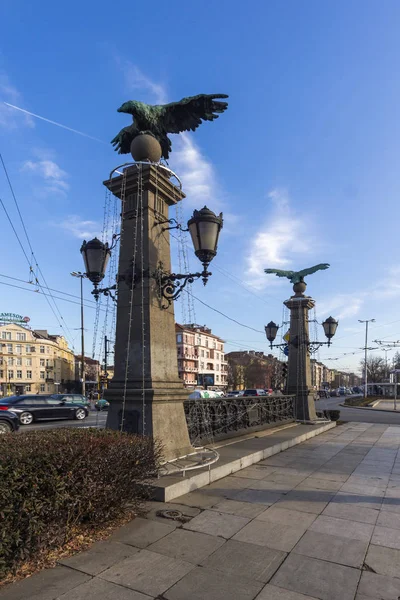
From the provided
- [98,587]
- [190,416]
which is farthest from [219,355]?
[98,587]

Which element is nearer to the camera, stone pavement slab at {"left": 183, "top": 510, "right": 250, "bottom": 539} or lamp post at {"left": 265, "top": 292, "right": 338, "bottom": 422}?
stone pavement slab at {"left": 183, "top": 510, "right": 250, "bottom": 539}

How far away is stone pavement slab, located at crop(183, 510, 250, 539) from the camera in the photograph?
159 inches

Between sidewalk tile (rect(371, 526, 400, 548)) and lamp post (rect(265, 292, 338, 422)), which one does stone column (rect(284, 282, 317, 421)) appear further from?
sidewalk tile (rect(371, 526, 400, 548))

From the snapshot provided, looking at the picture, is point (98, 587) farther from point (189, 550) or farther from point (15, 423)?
point (15, 423)

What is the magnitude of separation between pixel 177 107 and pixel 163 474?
6.00 metres

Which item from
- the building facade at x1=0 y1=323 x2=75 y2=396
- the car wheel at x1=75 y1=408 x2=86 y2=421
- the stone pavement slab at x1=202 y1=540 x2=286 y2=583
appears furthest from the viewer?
the building facade at x1=0 y1=323 x2=75 y2=396

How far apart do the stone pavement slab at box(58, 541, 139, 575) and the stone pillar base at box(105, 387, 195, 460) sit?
197 cm

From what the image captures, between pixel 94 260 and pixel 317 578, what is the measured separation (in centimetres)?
536

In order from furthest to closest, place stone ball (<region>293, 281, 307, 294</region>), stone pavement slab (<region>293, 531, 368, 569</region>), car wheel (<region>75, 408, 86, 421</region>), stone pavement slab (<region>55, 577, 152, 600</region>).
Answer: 1. car wheel (<region>75, 408, 86, 421</region>)
2. stone ball (<region>293, 281, 307, 294</region>)
3. stone pavement slab (<region>293, 531, 368, 569</region>)
4. stone pavement slab (<region>55, 577, 152, 600</region>)

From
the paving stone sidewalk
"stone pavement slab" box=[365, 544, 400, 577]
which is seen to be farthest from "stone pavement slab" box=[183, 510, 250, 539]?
A: "stone pavement slab" box=[365, 544, 400, 577]

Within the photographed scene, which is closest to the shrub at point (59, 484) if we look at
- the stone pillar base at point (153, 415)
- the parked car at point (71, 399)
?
the stone pillar base at point (153, 415)

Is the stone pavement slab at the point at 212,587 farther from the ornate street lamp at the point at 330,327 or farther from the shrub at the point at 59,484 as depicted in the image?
the ornate street lamp at the point at 330,327

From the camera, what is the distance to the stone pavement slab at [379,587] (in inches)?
113

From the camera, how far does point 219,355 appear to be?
86.9 m
